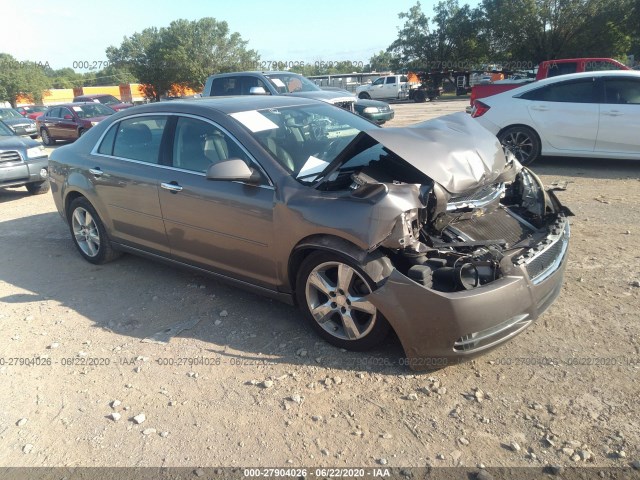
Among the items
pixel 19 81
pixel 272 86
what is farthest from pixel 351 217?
pixel 19 81

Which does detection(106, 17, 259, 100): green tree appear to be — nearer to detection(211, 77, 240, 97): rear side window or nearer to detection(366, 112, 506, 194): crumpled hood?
detection(211, 77, 240, 97): rear side window

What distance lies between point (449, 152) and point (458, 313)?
119 cm

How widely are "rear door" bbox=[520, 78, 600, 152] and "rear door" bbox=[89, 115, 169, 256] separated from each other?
6.33 meters

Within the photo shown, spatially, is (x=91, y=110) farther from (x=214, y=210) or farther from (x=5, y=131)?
(x=214, y=210)

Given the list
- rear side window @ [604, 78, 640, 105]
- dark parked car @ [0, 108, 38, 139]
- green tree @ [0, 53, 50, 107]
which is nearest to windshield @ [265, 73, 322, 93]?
rear side window @ [604, 78, 640, 105]

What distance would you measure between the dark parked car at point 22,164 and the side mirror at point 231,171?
677 centimetres

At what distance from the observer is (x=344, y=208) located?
3.27 meters

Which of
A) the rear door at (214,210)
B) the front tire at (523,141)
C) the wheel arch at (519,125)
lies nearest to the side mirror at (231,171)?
the rear door at (214,210)

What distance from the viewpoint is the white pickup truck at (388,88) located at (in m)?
36.0

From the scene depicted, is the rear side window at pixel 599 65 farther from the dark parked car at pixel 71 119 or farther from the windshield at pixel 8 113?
the windshield at pixel 8 113

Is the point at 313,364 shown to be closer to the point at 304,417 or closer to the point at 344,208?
Answer: the point at 304,417

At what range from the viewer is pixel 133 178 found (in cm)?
463

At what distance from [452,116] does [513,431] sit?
2.73 meters

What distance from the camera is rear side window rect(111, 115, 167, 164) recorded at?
457cm
